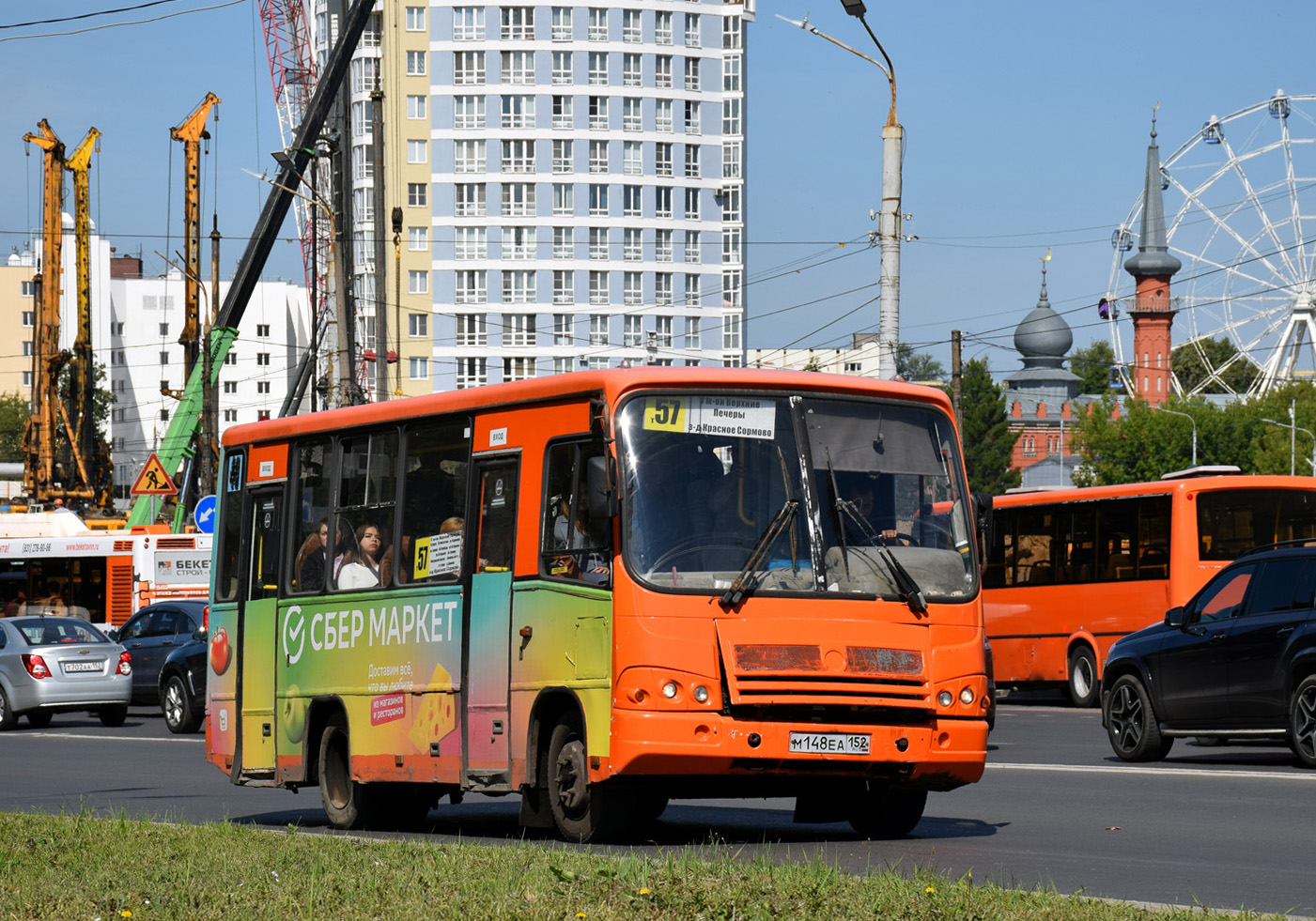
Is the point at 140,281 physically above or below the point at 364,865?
above

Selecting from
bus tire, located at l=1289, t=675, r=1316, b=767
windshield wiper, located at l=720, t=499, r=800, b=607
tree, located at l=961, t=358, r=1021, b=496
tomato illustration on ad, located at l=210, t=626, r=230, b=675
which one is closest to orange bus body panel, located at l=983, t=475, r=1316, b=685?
bus tire, located at l=1289, t=675, r=1316, b=767

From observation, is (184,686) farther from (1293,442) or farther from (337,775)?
(1293,442)

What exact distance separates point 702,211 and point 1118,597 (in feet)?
307

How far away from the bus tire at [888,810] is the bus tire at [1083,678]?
61.9 ft

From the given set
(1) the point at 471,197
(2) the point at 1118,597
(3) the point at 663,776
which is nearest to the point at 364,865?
(3) the point at 663,776

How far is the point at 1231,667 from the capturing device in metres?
17.8

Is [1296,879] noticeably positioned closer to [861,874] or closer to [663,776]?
[861,874]

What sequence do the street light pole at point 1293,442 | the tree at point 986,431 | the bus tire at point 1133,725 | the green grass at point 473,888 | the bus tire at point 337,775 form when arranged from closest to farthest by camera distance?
the green grass at point 473,888, the bus tire at point 337,775, the bus tire at point 1133,725, the street light pole at point 1293,442, the tree at point 986,431

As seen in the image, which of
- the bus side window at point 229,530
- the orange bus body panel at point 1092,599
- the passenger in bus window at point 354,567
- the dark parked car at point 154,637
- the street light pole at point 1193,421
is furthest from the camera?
the street light pole at point 1193,421

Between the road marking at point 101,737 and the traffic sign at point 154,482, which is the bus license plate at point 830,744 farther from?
the traffic sign at point 154,482

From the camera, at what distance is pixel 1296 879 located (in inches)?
380

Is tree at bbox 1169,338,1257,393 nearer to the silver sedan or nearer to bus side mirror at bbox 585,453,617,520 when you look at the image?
the silver sedan

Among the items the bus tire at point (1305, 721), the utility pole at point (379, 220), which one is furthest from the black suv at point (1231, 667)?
the utility pole at point (379, 220)

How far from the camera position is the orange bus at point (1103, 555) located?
95.0 ft
